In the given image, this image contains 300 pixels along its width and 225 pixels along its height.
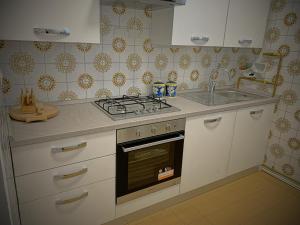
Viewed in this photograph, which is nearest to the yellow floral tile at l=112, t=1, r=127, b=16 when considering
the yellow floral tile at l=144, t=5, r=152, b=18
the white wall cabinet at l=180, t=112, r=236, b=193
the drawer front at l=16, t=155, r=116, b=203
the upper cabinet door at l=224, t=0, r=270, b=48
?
the yellow floral tile at l=144, t=5, r=152, b=18

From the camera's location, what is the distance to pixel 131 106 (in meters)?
1.89

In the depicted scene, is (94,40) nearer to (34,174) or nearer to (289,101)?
(34,174)

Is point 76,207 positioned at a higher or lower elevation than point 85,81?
lower

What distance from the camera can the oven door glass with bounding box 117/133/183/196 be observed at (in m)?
1.65

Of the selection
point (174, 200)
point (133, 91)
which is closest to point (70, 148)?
point (133, 91)

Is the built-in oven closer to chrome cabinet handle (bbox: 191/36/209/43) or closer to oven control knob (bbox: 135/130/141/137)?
oven control knob (bbox: 135/130/141/137)

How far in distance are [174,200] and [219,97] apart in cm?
110

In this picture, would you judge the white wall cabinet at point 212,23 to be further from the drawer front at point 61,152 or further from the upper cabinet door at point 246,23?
the drawer front at point 61,152

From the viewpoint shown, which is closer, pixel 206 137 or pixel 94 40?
pixel 94 40

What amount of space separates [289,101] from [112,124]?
1.86m

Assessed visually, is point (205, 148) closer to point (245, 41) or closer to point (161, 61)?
point (161, 61)

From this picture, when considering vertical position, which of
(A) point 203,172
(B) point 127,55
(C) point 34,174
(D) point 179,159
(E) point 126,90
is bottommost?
(A) point 203,172

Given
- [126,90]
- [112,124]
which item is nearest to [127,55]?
[126,90]

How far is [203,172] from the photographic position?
2.16 metres
